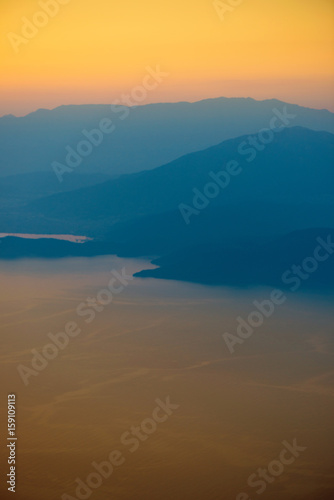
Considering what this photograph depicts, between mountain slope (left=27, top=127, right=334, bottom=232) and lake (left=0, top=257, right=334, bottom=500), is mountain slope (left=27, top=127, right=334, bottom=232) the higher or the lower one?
the higher one

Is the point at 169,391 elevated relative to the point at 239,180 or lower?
lower

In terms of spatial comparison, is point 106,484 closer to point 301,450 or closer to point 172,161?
point 301,450

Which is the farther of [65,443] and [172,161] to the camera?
[172,161]

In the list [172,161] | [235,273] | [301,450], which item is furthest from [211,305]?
[172,161]

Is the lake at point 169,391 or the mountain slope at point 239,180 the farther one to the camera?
the mountain slope at point 239,180

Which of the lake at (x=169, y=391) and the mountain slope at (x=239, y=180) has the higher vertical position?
the mountain slope at (x=239, y=180)

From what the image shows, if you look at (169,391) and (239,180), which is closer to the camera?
(169,391)

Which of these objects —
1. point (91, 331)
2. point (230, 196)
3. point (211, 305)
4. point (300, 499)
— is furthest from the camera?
point (230, 196)

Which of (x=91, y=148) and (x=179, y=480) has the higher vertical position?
(x=91, y=148)
